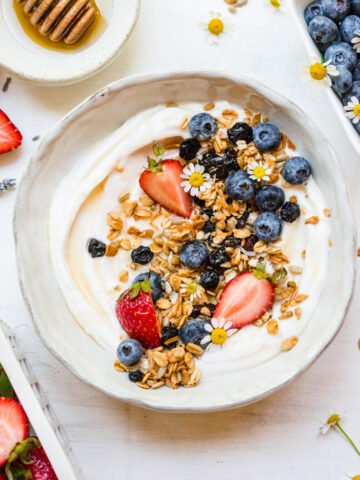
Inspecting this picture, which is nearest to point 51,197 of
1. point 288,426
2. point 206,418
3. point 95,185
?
point 95,185

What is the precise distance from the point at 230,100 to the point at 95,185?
289 millimetres

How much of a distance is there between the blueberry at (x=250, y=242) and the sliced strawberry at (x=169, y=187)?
117 millimetres

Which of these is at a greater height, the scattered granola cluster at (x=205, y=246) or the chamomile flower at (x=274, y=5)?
the chamomile flower at (x=274, y=5)

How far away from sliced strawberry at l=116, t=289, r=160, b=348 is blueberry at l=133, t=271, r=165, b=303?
21mm

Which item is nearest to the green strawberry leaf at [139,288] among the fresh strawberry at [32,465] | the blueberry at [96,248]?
the blueberry at [96,248]

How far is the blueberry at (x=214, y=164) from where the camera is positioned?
1461 mm

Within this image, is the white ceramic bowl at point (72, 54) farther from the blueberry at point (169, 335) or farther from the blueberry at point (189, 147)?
the blueberry at point (169, 335)

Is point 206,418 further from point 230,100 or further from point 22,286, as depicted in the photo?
point 230,100

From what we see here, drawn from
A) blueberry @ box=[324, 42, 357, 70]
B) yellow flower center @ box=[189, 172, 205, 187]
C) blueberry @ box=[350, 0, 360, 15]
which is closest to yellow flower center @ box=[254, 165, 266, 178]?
yellow flower center @ box=[189, 172, 205, 187]

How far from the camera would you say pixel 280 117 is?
1440 millimetres

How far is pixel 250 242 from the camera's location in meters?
1.46

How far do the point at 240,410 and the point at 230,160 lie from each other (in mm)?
473

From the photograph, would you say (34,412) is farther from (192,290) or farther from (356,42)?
(356,42)

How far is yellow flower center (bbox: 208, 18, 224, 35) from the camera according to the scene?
1.54 meters
